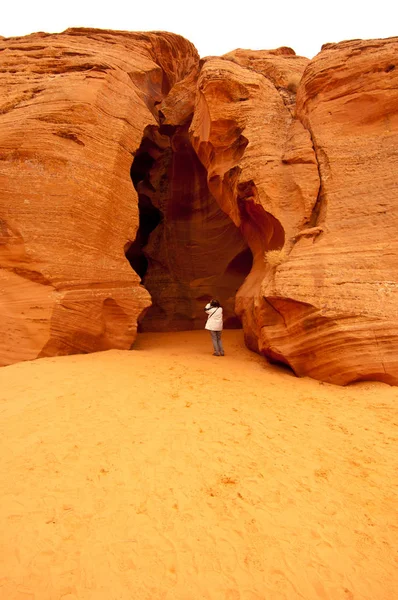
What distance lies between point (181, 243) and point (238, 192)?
5.76 metres

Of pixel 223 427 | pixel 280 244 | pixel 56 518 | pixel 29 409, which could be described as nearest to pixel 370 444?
pixel 223 427

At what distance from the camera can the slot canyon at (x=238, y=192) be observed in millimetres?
6184

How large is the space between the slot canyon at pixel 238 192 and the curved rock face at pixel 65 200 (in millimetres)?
30

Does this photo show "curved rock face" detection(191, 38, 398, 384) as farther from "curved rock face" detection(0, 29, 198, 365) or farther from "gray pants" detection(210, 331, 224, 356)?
"curved rock face" detection(0, 29, 198, 365)

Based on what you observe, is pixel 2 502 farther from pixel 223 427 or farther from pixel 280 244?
pixel 280 244

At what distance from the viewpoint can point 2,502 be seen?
249 centimetres

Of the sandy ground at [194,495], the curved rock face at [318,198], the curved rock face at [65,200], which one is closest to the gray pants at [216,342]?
the curved rock face at [318,198]

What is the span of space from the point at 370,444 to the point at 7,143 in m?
8.94

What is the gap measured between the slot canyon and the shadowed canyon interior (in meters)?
3.07

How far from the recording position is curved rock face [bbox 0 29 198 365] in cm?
707

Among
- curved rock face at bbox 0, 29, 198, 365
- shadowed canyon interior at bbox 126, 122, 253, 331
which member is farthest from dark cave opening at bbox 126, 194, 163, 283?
curved rock face at bbox 0, 29, 198, 365

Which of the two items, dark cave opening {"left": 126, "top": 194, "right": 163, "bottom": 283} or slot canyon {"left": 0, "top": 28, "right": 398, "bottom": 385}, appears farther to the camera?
dark cave opening {"left": 126, "top": 194, "right": 163, "bottom": 283}

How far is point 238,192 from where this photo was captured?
348 inches

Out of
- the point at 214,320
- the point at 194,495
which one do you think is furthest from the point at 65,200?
the point at 194,495
